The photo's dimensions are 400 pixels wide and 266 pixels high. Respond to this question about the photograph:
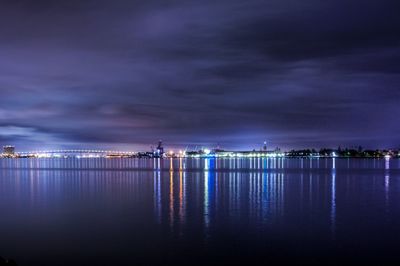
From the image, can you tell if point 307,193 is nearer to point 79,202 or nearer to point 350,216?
point 350,216

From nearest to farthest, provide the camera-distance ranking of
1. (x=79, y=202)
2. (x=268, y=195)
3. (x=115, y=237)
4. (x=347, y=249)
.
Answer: (x=347, y=249) → (x=115, y=237) → (x=79, y=202) → (x=268, y=195)

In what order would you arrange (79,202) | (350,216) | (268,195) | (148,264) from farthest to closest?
(268,195) < (79,202) < (350,216) < (148,264)

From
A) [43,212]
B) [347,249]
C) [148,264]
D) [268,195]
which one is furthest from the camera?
[268,195]

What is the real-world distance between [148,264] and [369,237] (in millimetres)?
12688

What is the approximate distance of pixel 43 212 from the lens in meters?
35.8

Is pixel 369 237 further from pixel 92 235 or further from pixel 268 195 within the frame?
pixel 268 195

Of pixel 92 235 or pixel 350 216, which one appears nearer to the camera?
pixel 92 235

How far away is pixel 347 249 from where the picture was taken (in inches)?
901

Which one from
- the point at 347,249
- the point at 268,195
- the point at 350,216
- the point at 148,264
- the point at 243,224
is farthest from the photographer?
the point at 268,195

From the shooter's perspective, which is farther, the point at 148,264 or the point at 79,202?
the point at 79,202

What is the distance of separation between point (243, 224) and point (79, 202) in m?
18.2

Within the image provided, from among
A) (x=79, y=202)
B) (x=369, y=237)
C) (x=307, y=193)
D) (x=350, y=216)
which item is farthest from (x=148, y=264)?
(x=307, y=193)

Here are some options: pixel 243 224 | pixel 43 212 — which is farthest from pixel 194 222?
pixel 43 212

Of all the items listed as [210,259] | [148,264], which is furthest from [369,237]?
[148,264]
